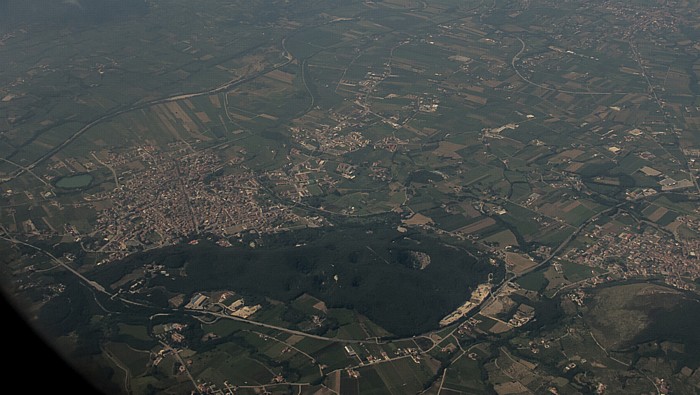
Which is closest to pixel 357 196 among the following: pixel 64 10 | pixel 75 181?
pixel 75 181

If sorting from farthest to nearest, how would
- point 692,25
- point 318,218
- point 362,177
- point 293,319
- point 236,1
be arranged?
point 236,1, point 692,25, point 362,177, point 318,218, point 293,319

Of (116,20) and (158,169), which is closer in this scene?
(158,169)

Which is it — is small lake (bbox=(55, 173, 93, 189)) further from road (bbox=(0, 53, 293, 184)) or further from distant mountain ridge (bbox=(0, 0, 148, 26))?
distant mountain ridge (bbox=(0, 0, 148, 26))

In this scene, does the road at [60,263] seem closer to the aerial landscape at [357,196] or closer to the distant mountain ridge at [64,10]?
the aerial landscape at [357,196]

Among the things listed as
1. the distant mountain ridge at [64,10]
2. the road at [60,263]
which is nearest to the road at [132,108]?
the road at [60,263]

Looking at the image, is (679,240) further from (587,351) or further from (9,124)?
(9,124)

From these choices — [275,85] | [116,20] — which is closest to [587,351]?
[275,85]
